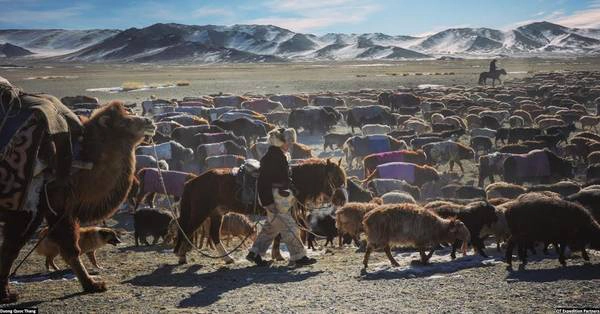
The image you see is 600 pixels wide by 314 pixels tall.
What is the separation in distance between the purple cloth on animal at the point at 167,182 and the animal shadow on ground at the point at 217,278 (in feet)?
21.2

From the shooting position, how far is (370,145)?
20359 mm

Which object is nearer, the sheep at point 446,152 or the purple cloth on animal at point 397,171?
the purple cloth on animal at point 397,171

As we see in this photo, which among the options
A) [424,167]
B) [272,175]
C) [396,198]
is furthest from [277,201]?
[424,167]

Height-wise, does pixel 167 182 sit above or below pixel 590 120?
below

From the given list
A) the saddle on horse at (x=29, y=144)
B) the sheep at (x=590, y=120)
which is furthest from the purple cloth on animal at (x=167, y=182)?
the sheep at (x=590, y=120)

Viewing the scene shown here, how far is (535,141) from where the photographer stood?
20.7 meters

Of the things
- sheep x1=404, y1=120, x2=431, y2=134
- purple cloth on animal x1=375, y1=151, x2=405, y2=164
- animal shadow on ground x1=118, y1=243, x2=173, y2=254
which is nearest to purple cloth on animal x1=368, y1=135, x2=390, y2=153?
purple cloth on animal x1=375, y1=151, x2=405, y2=164

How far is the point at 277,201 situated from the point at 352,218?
2.87 metres

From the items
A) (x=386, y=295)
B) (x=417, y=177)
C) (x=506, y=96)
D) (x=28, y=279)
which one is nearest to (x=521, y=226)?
(x=386, y=295)

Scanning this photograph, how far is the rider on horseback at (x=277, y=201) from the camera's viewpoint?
848 cm

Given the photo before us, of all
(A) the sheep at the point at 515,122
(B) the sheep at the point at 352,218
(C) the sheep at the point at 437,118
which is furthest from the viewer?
(C) the sheep at the point at 437,118

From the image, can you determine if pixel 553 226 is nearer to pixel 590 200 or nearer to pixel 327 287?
pixel 590 200

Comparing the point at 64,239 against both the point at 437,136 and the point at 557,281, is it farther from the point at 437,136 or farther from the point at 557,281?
the point at 437,136

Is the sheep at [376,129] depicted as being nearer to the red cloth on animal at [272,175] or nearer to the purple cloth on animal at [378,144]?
the purple cloth on animal at [378,144]
